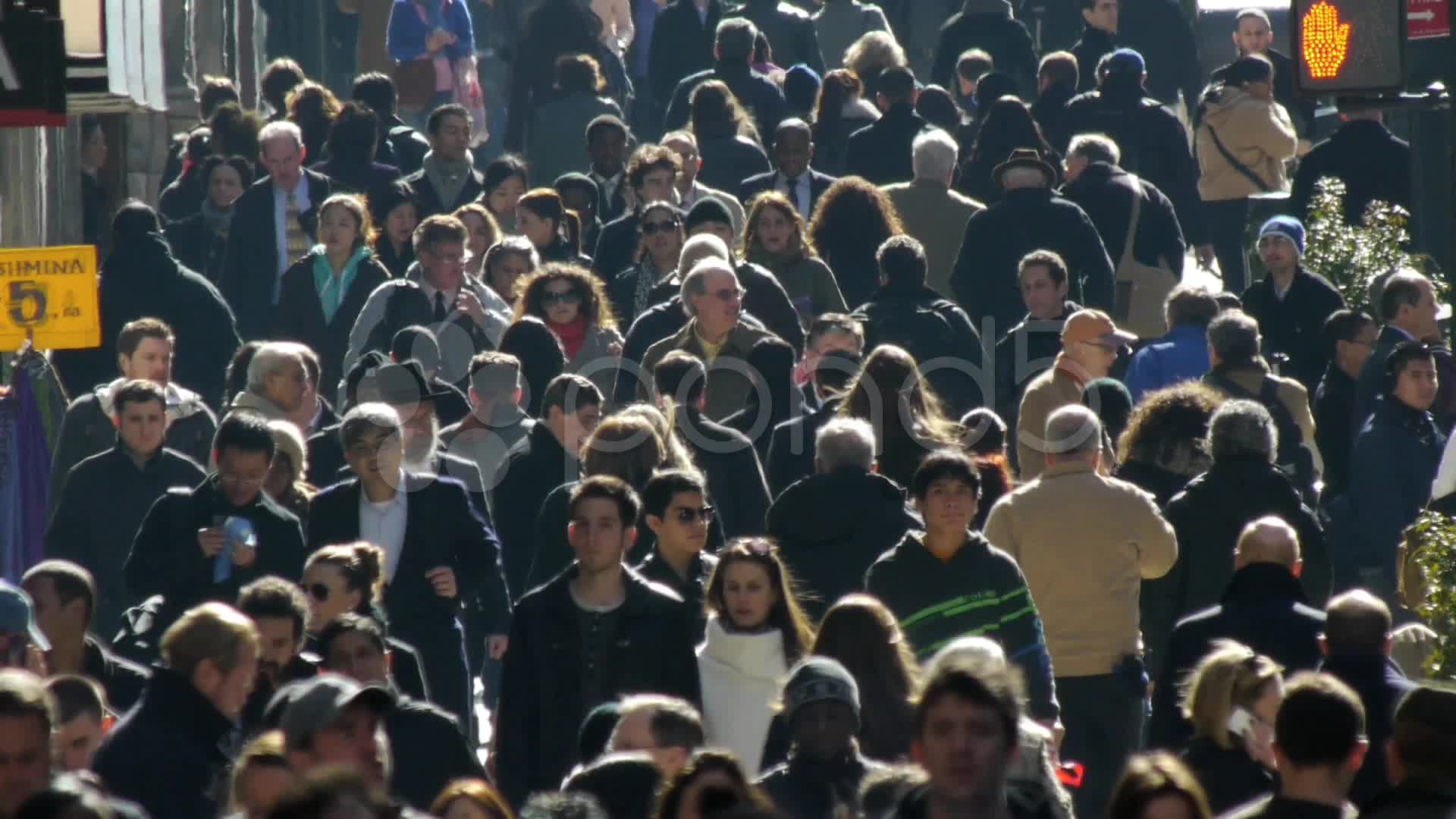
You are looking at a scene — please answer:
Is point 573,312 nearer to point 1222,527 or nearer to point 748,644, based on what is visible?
point 1222,527

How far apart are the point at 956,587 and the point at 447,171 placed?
361 inches

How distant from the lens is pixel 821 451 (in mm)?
10820

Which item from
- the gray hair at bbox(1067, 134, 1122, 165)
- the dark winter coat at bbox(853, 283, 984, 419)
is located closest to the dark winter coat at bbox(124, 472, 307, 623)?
the dark winter coat at bbox(853, 283, 984, 419)

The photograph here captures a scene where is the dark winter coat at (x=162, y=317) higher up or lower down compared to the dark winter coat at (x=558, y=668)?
higher up

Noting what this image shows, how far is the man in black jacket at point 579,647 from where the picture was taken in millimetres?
9523

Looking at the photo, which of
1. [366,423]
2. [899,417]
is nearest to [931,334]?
[899,417]

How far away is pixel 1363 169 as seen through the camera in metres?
18.2

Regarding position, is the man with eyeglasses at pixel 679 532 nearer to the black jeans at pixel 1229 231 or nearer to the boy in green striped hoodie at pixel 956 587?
the boy in green striped hoodie at pixel 956 587

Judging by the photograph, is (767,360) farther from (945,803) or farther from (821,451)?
(945,803)

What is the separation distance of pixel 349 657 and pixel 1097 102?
11601 mm

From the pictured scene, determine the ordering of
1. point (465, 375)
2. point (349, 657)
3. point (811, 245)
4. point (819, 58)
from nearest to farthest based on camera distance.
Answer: point (349, 657) < point (465, 375) < point (811, 245) < point (819, 58)

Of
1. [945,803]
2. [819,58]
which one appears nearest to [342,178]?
[819,58]

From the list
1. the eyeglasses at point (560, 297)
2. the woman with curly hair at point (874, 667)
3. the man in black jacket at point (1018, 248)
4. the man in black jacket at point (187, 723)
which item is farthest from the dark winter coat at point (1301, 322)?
the man in black jacket at point (187, 723)

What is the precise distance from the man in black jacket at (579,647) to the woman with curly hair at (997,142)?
9021mm
